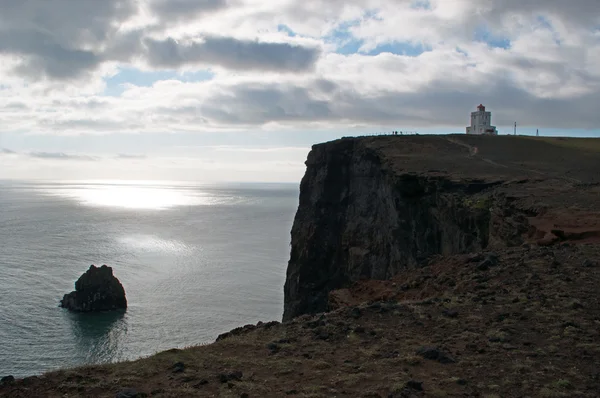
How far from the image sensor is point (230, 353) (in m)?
12.2

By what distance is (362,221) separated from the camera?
49156mm

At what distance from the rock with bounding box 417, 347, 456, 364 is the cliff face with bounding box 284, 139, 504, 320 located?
20.6m

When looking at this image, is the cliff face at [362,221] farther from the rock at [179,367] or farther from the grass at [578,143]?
the grass at [578,143]

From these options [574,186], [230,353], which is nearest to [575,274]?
[230,353]

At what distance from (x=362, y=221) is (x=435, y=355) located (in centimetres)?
3834

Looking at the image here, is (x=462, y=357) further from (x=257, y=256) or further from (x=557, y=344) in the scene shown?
(x=257, y=256)

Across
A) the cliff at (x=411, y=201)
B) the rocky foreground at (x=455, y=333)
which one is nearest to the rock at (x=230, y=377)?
Answer: the rocky foreground at (x=455, y=333)

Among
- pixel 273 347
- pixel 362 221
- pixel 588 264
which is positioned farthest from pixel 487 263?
pixel 362 221

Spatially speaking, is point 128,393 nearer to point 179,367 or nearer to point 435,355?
point 179,367

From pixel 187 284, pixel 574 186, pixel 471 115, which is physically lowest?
pixel 187 284

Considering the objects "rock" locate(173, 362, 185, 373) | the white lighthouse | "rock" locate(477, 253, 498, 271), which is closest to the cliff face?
"rock" locate(477, 253, 498, 271)

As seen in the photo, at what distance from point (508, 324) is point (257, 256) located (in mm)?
81352

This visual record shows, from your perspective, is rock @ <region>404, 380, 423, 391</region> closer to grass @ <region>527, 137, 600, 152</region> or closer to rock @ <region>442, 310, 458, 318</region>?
rock @ <region>442, 310, 458, 318</region>

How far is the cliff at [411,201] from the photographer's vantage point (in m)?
29.2
